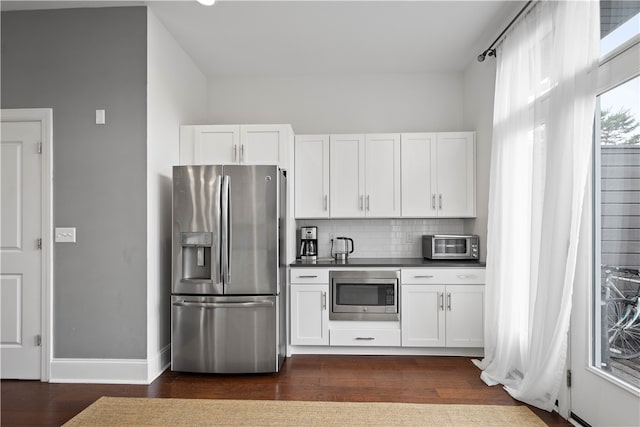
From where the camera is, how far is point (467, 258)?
4.23 m

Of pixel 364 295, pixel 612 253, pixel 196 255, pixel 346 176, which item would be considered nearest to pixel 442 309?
pixel 364 295

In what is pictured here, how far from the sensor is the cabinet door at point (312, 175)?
438cm

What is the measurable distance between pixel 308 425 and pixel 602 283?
195cm

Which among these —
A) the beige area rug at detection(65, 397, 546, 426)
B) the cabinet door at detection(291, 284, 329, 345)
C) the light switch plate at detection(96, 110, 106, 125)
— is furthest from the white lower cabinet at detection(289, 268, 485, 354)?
the light switch plate at detection(96, 110, 106, 125)

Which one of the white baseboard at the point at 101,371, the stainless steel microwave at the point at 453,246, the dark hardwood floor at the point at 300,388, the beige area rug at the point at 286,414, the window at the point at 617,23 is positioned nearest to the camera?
the window at the point at 617,23

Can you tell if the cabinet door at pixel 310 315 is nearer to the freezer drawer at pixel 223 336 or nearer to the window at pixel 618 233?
the freezer drawer at pixel 223 336

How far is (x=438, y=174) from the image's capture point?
4.32 meters

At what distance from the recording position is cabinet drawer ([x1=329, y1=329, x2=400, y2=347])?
393 centimetres

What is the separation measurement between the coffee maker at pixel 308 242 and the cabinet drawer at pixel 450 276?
109 cm

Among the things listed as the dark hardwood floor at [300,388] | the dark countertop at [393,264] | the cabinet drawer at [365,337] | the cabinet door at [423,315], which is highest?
the dark countertop at [393,264]

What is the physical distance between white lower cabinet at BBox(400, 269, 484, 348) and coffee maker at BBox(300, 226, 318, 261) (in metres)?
1.03

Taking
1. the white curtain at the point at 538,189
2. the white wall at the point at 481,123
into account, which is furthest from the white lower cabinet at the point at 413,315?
the white wall at the point at 481,123

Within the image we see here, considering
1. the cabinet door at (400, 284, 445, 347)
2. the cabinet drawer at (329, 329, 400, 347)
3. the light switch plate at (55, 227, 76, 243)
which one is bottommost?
the cabinet drawer at (329, 329, 400, 347)

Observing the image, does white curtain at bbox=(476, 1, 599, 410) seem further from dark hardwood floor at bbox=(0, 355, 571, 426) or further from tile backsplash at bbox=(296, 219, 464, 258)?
tile backsplash at bbox=(296, 219, 464, 258)
